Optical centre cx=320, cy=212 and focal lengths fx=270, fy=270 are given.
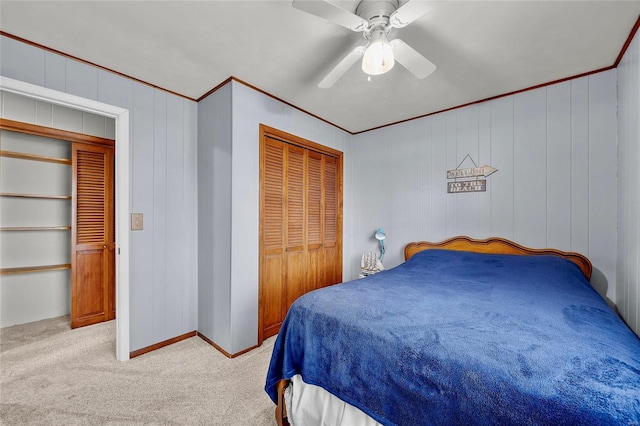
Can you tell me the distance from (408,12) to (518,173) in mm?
1969

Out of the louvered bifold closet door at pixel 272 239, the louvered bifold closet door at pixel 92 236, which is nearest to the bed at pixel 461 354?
the louvered bifold closet door at pixel 272 239

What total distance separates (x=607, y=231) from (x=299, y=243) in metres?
2.69

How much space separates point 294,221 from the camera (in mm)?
3020

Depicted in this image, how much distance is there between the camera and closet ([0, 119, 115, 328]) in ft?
9.24

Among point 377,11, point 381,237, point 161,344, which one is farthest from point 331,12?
point 161,344

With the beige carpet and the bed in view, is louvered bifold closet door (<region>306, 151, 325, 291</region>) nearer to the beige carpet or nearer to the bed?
the beige carpet

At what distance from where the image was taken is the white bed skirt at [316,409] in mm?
1264

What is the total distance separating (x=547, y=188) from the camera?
2.40m

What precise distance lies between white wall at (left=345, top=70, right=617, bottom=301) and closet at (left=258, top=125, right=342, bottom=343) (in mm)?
623

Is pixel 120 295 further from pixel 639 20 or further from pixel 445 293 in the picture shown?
pixel 639 20

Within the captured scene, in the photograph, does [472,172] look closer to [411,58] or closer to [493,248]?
[493,248]

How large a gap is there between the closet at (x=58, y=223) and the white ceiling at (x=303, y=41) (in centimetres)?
139

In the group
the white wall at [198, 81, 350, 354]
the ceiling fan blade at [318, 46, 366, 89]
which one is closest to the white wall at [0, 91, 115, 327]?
the white wall at [198, 81, 350, 354]

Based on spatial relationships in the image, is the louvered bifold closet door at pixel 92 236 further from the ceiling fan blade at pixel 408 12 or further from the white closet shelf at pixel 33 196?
the ceiling fan blade at pixel 408 12
